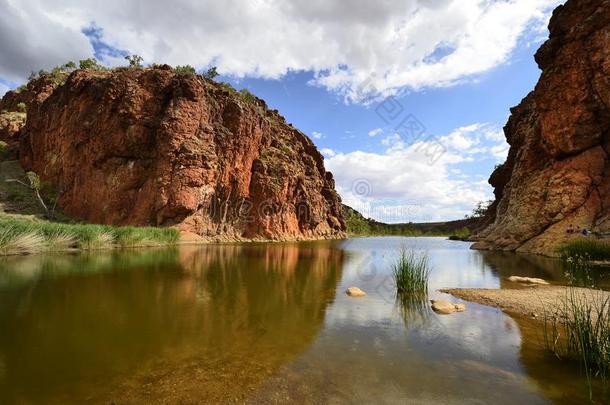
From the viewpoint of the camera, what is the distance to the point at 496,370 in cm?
557

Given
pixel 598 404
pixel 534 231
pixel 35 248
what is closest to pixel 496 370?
pixel 598 404

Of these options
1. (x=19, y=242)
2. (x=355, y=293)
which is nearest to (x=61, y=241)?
(x=19, y=242)

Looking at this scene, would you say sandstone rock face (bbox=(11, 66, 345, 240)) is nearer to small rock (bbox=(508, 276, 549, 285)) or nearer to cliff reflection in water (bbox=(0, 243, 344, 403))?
cliff reflection in water (bbox=(0, 243, 344, 403))

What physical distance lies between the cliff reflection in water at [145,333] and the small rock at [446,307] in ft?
9.97

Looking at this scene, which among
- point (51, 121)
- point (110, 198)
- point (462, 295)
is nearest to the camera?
point (462, 295)

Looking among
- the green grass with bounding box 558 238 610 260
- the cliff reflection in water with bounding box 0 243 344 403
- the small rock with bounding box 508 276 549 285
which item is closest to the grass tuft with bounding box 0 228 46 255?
the cliff reflection in water with bounding box 0 243 344 403

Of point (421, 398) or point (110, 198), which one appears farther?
point (110, 198)

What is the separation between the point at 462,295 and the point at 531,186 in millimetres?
26679

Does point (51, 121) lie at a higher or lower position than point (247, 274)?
higher

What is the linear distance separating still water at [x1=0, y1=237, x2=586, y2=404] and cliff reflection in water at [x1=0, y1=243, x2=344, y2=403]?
0.09ft

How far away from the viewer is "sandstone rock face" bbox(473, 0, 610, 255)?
26906 millimetres

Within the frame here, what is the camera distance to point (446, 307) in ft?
30.6

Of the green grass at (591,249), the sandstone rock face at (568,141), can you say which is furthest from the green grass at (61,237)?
the sandstone rock face at (568,141)

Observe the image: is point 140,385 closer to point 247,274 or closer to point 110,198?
point 247,274
